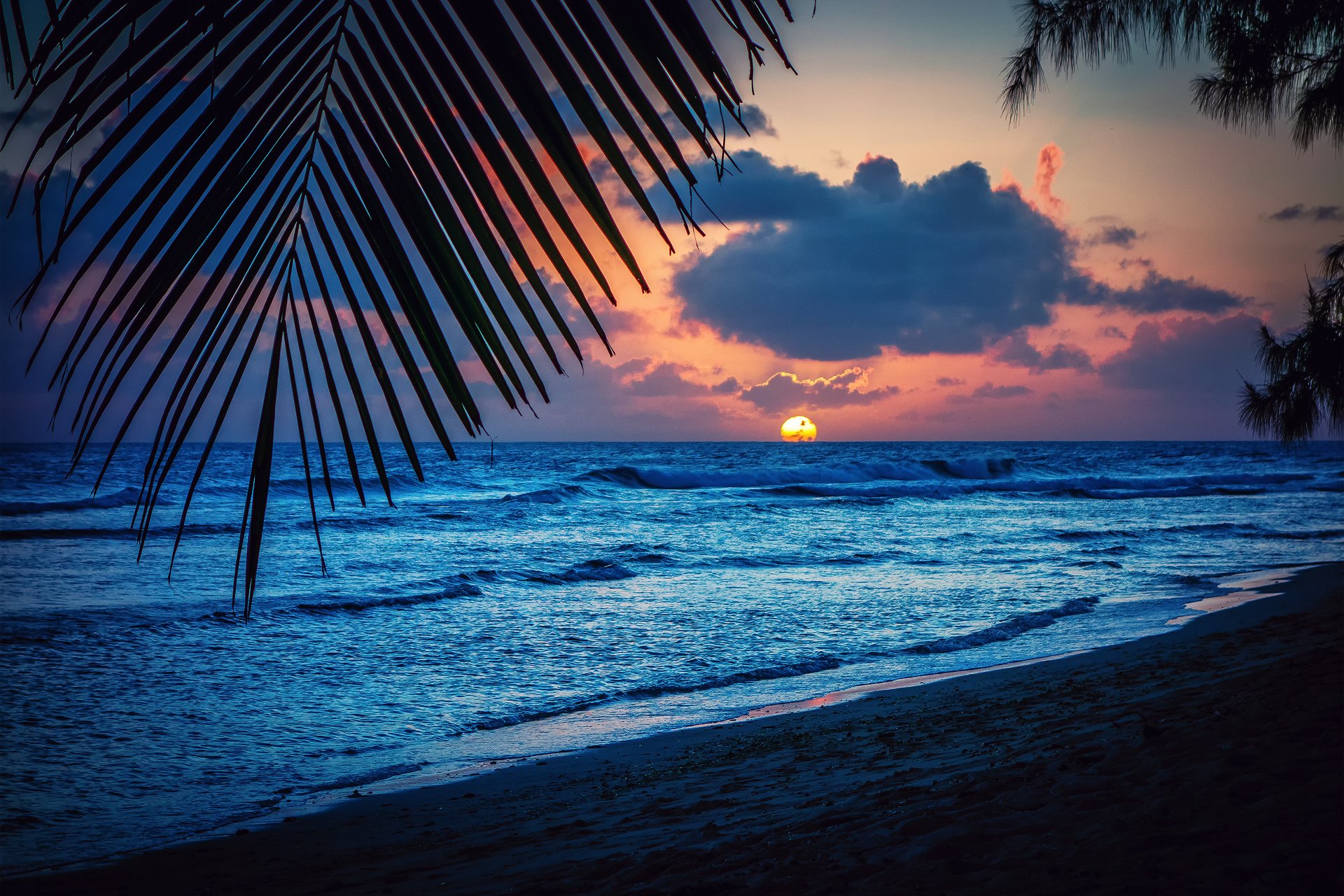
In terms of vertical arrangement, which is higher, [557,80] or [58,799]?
[557,80]

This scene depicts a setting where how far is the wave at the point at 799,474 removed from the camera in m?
33.5

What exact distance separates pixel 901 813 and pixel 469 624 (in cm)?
656

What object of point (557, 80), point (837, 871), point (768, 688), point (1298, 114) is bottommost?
point (768, 688)

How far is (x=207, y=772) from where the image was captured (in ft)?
15.8

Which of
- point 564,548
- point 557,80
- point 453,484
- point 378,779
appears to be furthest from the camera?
point 453,484

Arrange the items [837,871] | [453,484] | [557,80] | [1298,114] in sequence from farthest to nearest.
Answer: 1. [453,484]
2. [1298,114]
3. [837,871]
4. [557,80]

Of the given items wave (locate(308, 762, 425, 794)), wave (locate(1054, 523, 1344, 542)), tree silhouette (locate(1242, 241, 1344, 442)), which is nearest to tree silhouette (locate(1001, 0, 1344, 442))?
tree silhouette (locate(1242, 241, 1344, 442))

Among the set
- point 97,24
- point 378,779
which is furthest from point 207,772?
point 97,24

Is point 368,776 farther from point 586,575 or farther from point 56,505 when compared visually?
point 56,505

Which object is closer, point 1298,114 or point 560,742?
point 1298,114

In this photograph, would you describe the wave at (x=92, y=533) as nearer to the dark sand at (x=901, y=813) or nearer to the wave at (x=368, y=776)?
the wave at (x=368, y=776)

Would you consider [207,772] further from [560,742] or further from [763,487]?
[763,487]

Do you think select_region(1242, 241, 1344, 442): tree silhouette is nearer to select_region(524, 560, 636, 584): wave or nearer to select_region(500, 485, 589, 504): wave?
select_region(524, 560, 636, 584): wave

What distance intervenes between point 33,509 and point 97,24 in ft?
80.5
